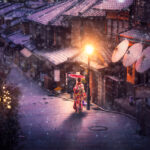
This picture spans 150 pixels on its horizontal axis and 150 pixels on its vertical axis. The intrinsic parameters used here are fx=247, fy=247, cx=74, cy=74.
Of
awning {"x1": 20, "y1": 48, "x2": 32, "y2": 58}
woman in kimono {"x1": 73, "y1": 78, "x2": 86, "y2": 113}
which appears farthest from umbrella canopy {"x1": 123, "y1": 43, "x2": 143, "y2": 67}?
awning {"x1": 20, "y1": 48, "x2": 32, "y2": 58}

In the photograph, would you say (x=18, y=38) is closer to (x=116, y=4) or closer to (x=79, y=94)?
(x=116, y=4)

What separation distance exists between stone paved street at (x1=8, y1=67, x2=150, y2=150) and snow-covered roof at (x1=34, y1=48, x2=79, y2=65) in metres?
5.97

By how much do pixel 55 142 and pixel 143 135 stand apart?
4068 mm

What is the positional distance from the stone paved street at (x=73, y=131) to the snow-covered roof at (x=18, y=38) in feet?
56.1

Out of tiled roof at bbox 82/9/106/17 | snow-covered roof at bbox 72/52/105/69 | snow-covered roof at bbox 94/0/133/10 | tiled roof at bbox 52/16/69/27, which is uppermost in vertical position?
snow-covered roof at bbox 94/0/133/10

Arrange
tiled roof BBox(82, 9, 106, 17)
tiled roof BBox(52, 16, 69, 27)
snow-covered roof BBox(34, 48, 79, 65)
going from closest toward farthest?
tiled roof BBox(82, 9, 106, 17), snow-covered roof BBox(34, 48, 79, 65), tiled roof BBox(52, 16, 69, 27)

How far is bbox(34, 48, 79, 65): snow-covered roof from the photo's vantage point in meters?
22.6

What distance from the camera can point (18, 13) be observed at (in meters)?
39.8

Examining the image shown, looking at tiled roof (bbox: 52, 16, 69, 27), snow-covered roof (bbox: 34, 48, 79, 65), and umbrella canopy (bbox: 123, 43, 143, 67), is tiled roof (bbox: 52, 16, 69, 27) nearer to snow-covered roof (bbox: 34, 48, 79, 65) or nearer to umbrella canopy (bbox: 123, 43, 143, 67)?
snow-covered roof (bbox: 34, 48, 79, 65)

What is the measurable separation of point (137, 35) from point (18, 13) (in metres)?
28.7

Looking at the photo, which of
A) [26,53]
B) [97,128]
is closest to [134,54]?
[97,128]

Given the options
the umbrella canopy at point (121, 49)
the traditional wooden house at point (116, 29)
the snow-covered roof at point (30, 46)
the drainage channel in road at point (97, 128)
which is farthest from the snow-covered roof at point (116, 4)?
the snow-covered roof at point (30, 46)

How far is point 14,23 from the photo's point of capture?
127 feet

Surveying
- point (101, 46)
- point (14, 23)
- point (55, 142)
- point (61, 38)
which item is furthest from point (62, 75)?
point (14, 23)
